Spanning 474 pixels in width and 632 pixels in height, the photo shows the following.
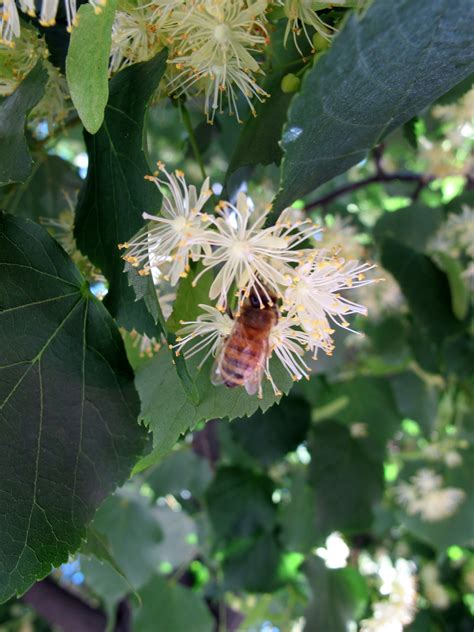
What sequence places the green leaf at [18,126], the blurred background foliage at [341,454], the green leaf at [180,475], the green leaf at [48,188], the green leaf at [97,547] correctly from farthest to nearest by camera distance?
1. the green leaf at [180,475]
2. the blurred background foliage at [341,454]
3. the green leaf at [48,188]
4. the green leaf at [97,547]
5. the green leaf at [18,126]

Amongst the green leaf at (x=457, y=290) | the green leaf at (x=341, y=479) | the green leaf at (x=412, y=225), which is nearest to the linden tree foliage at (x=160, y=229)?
the green leaf at (x=457, y=290)

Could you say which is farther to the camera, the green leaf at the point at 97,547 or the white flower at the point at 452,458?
the white flower at the point at 452,458

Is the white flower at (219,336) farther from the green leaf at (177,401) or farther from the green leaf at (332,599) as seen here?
the green leaf at (332,599)

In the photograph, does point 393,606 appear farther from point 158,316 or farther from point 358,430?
point 158,316

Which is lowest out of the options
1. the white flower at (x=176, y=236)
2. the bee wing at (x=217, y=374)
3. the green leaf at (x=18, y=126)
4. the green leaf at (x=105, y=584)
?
the green leaf at (x=105, y=584)

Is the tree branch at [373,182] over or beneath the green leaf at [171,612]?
over

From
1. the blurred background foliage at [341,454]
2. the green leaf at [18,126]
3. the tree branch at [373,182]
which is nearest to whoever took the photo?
the green leaf at [18,126]

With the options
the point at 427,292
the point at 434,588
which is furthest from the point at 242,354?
the point at 434,588

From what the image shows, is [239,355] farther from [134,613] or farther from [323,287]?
[134,613]

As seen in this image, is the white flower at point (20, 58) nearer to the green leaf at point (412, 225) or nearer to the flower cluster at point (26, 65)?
the flower cluster at point (26, 65)
